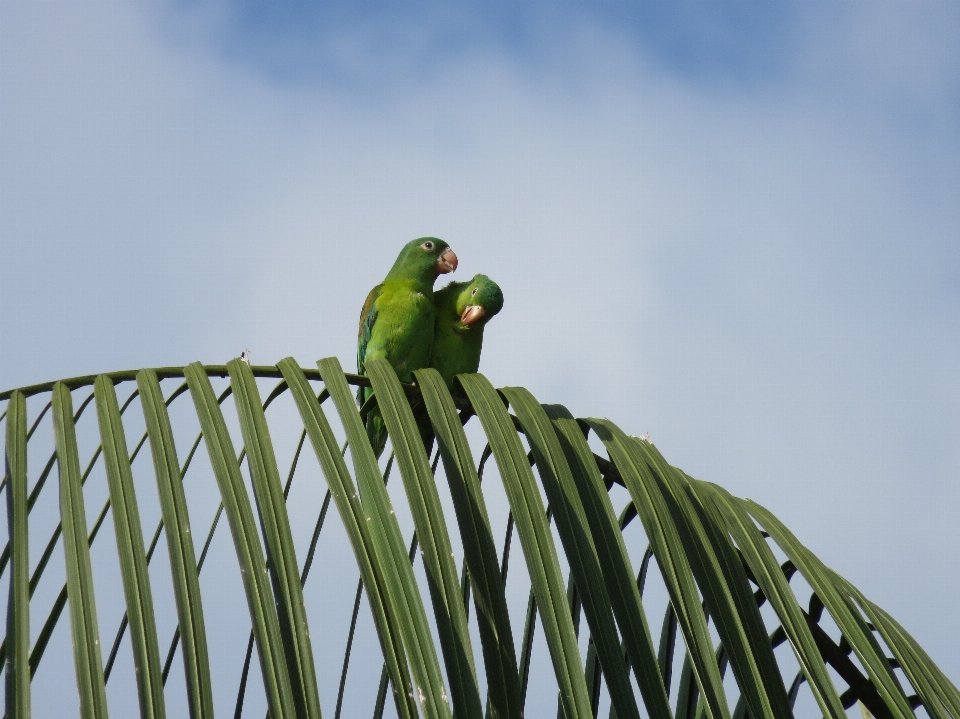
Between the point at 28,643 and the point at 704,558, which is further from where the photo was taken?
the point at 704,558

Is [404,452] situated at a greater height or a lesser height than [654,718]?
greater

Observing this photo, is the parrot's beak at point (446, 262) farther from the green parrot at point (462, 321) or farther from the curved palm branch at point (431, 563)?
the curved palm branch at point (431, 563)

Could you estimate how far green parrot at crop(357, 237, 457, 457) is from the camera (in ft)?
11.1

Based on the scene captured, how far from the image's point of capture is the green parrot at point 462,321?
11.2 feet

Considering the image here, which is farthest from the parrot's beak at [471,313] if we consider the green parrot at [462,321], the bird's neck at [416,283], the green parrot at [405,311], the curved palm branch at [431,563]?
the curved palm branch at [431,563]

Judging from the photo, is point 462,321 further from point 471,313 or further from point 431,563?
point 431,563

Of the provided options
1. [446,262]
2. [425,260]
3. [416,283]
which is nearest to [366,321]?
[416,283]

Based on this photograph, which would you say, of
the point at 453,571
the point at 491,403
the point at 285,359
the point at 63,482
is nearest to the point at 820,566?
the point at 491,403

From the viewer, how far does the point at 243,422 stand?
1119mm

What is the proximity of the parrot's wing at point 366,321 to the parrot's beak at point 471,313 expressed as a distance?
1.12 ft

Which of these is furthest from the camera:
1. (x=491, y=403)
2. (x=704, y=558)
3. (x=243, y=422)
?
(x=491, y=403)

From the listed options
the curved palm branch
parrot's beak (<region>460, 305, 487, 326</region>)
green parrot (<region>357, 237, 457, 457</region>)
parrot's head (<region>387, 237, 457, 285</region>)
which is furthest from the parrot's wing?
the curved palm branch

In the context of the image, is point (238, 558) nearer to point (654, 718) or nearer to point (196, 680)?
point (196, 680)

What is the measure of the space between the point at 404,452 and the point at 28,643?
432mm
